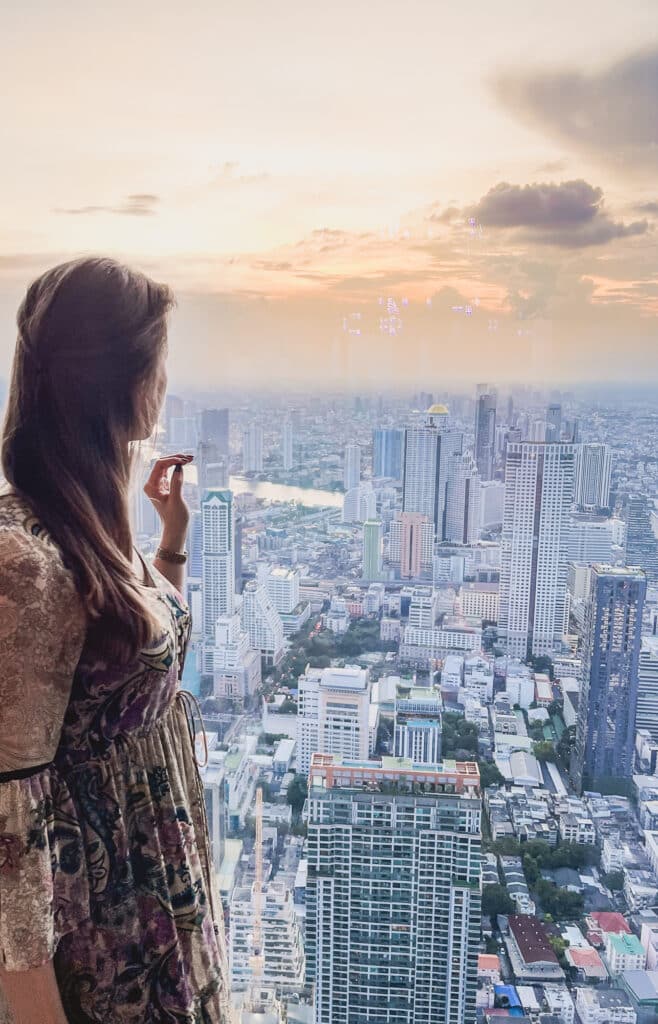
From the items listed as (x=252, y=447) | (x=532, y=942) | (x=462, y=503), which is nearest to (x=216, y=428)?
(x=252, y=447)

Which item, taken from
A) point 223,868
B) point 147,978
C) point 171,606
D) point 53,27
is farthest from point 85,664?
point 53,27

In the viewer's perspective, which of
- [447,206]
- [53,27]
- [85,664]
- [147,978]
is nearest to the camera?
[85,664]

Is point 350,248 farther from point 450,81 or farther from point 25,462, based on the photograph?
point 25,462

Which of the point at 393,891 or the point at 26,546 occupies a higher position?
the point at 26,546

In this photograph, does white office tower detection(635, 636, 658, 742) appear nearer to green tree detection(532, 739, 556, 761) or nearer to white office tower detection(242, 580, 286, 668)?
green tree detection(532, 739, 556, 761)

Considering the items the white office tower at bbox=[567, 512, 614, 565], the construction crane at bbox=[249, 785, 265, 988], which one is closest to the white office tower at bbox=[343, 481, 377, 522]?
the white office tower at bbox=[567, 512, 614, 565]

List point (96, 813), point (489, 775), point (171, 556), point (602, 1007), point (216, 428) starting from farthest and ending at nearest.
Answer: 1. point (216, 428)
2. point (489, 775)
3. point (602, 1007)
4. point (171, 556)
5. point (96, 813)

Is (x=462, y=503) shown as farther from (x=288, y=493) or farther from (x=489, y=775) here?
(x=489, y=775)

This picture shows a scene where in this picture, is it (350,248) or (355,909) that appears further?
(350,248)

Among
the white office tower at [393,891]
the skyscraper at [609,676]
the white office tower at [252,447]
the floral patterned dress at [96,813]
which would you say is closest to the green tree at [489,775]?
the white office tower at [393,891]
